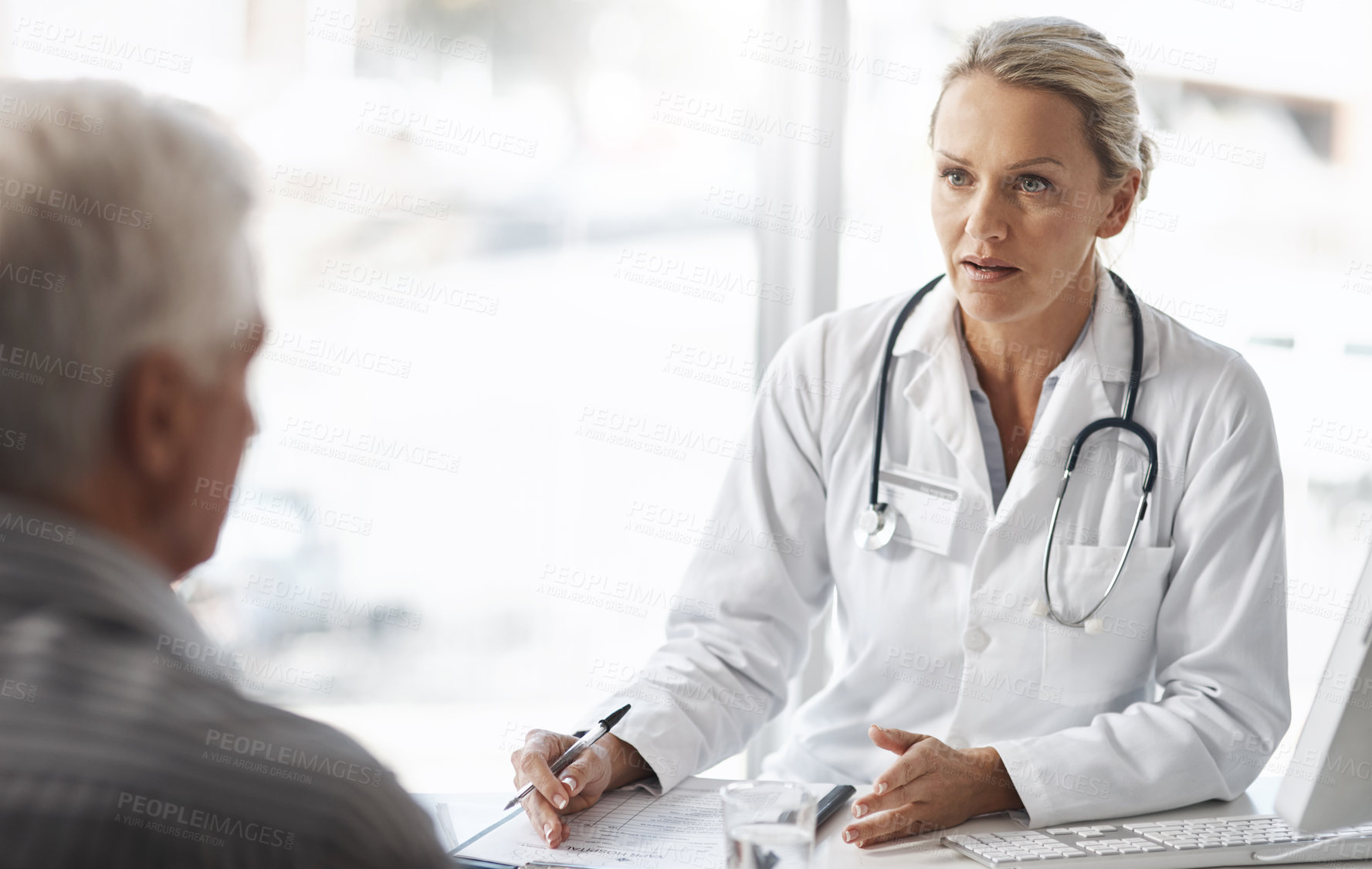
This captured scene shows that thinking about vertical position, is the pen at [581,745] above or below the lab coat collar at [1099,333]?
below

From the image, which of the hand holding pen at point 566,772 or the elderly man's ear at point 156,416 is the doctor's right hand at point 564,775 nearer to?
the hand holding pen at point 566,772

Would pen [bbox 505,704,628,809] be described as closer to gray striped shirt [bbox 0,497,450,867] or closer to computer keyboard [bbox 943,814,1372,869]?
computer keyboard [bbox 943,814,1372,869]

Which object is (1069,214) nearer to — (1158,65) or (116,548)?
(1158,65)

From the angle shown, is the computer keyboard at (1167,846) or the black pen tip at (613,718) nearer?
the computer keyboard at (1167,846)

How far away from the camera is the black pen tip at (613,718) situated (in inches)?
53.4

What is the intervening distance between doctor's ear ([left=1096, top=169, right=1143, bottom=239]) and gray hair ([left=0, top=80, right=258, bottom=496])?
4.72 ft

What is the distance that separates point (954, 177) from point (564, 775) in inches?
41.2

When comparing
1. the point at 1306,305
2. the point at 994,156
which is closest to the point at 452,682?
the point at 994,156

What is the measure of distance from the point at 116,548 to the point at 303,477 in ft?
5.93

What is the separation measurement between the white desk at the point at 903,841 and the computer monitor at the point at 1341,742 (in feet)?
1.08
